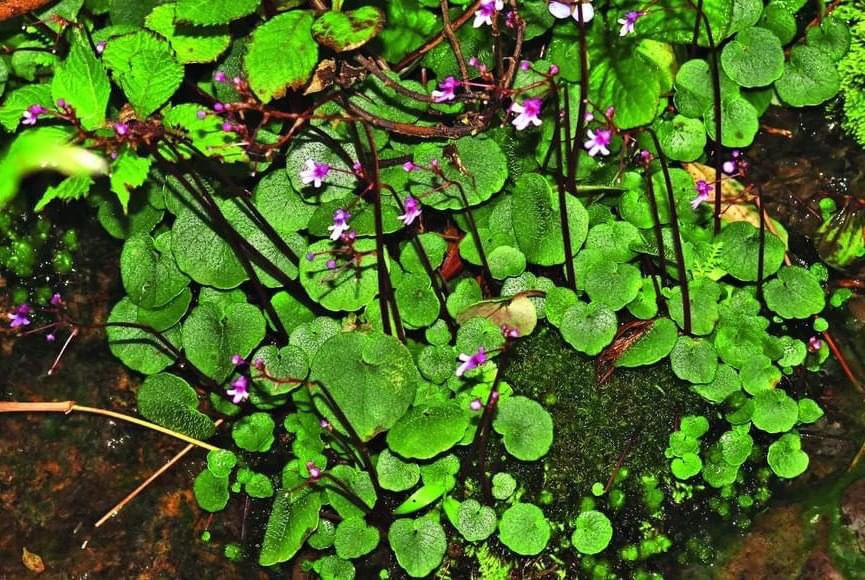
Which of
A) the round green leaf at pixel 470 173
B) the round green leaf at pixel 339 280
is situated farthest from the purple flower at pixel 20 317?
the round green leaf at pixel 470 173

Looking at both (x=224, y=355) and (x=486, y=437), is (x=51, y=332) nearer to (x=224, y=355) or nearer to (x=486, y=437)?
(x=224, y=355)

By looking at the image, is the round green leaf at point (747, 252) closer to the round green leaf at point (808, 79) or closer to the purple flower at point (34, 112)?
the round green leaf at point (808, 79)

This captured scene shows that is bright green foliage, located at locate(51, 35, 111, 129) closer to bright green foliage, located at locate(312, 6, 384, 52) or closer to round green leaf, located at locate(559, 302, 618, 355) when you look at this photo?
bright green foliage, located at locate(312, 6, 384, 52)

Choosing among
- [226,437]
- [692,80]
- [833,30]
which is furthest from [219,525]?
[833,30]

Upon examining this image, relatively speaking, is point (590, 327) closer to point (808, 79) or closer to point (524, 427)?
point (524, 427)

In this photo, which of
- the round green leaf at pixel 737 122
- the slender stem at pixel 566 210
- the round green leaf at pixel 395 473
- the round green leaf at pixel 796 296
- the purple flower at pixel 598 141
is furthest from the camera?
the round green leaf at pixel 737 122

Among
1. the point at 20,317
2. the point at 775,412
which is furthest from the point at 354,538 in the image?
the point at 775,412
